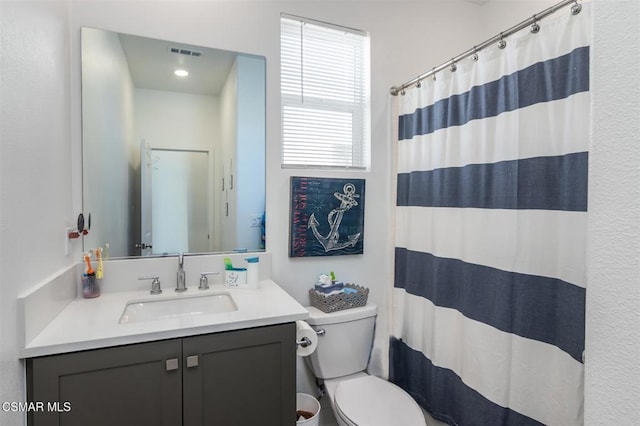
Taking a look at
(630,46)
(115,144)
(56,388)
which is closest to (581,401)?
(630,46)

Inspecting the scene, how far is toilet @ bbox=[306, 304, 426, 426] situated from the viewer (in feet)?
4.95

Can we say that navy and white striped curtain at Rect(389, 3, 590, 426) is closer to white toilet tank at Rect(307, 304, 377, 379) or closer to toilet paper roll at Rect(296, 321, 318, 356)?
white toilet tank at Rect(307, 304, 377, 379)

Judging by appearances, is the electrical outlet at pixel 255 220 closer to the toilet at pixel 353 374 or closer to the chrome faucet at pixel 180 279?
the chrome faucet at pixel 180 279

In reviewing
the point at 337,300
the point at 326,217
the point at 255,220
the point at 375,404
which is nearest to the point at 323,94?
the point at 326,217

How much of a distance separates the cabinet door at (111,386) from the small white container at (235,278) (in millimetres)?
545

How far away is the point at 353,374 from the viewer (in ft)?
6.07

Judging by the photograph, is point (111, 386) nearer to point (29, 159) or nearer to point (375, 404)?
point (29, 159)

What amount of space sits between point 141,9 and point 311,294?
1677mm

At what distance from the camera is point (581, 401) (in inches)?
45.3

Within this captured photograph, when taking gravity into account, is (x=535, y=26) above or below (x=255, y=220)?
above

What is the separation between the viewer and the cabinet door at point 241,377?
1.22 meters

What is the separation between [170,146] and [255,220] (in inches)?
22.4

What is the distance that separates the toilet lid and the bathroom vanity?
298 millimetres

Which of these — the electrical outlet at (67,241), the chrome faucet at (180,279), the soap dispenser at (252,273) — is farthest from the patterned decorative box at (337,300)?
the electrical outlet at (67,241)
